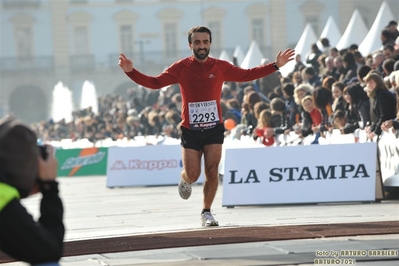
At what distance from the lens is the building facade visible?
291ft

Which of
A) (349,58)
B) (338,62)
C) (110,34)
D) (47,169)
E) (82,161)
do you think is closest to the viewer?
(47,169)

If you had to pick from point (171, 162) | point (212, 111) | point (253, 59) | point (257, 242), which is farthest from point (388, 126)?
point (253, 59)

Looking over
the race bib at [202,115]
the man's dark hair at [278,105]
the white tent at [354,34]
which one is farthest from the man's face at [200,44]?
the white tent at [354,34]

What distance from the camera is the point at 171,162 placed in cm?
2202

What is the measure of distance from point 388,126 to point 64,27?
77.7m

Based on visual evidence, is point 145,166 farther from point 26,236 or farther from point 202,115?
point 26,236

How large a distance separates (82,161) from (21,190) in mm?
27080

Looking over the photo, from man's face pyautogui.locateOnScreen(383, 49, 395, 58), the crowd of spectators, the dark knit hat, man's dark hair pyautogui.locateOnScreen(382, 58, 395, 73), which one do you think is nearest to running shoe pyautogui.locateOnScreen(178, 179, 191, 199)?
the crowd of spectators

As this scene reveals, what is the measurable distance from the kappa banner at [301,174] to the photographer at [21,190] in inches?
359

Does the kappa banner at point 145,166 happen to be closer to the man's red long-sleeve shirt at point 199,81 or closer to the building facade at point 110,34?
the man's red long-sleeve shirt at point 199,81

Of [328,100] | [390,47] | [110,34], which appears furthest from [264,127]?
[110,34]

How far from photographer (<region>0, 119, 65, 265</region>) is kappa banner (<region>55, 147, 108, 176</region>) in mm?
26326

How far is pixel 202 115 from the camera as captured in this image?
11070 mm

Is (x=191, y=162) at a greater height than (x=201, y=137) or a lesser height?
lesser
